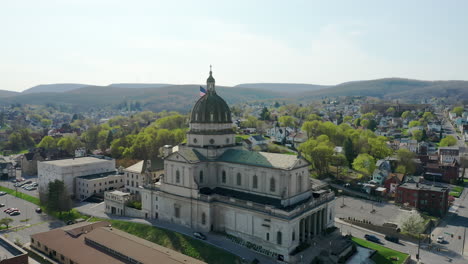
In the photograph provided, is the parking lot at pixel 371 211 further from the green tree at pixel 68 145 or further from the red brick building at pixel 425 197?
the green tree at pixel 68 145

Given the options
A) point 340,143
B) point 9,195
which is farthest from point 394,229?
point 9,195

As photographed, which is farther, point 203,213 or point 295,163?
point 203,213

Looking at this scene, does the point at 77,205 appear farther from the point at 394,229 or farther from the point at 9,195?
the point at 394,229

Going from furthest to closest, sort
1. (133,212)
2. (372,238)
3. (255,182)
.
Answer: (133,212), (372,238), (255,182)

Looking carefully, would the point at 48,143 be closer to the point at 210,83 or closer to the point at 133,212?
the point at 133,212

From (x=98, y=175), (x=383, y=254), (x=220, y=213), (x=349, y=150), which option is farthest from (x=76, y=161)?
(x=349, y=150)

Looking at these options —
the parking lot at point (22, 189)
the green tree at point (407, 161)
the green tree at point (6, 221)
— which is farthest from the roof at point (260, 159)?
the green tree at point (407, 161)

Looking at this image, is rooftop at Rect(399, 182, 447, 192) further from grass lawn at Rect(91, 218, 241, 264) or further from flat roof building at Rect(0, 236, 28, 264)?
flat roof building at Rect(0, 236, 28, 264)
